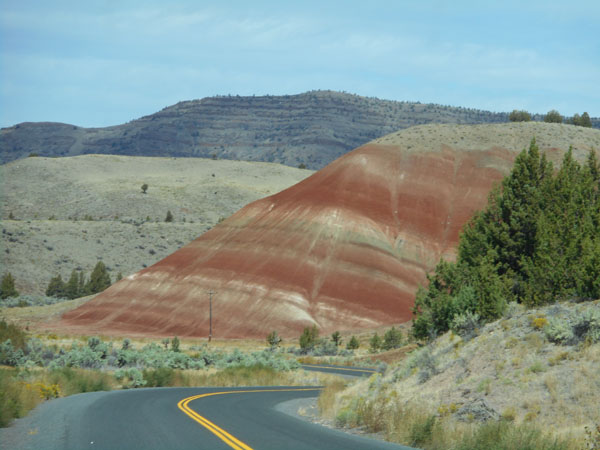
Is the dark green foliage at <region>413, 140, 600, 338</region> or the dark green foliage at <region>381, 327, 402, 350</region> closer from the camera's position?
the dark green foliage at <region>413, 140, 600, 338</region>

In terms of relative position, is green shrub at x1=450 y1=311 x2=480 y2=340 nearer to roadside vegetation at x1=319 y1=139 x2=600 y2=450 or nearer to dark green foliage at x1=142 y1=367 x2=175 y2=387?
roadside vegetation at x1=319 y1=139 x2=600 y2=450

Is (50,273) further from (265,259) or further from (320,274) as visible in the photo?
(320,274)

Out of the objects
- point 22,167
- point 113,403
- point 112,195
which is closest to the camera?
point 113,403

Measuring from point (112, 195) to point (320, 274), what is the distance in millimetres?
83390

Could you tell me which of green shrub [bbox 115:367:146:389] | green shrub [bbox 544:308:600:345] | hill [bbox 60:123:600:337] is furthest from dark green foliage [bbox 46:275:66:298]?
green shrub [bbox 544:308:600:345]

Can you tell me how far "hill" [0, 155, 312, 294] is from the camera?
117 m

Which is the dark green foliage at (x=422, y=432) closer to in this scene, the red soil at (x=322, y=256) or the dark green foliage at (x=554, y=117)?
the red soil at (x=322, y=256)

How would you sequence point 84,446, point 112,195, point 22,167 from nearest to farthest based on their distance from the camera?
point 84,446 → point 112,195 → point 22,167

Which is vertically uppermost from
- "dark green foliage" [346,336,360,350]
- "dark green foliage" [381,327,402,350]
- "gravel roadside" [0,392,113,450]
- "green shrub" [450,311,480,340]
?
"green shrub" [450,311,480,340]

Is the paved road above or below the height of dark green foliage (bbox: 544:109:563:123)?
below

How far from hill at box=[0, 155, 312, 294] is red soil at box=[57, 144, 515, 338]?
26575mm

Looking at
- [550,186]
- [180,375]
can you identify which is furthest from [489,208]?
[180,375]

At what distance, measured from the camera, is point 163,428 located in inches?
622

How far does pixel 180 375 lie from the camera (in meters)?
36.6
